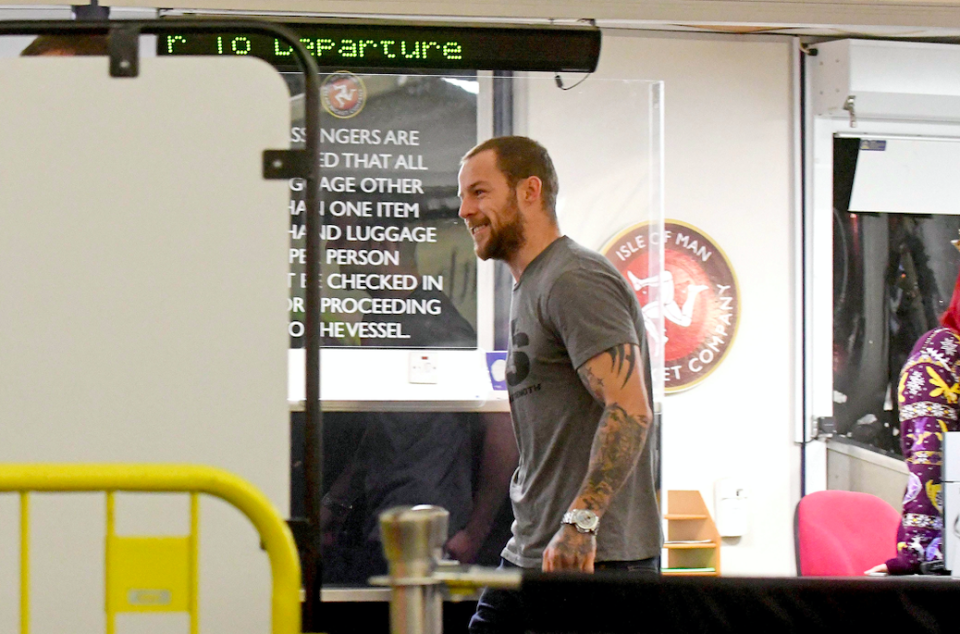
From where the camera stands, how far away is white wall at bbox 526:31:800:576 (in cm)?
425

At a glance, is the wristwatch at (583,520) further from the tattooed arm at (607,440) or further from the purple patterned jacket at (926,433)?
the purple patterned jacket at (926,433)

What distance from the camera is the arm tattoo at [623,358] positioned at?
207 cm

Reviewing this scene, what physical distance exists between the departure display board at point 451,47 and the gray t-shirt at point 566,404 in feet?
2.22

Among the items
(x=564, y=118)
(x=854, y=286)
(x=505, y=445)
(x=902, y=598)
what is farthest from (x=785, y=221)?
(x=902, y=598)

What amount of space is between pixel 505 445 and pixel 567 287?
4.60 ft

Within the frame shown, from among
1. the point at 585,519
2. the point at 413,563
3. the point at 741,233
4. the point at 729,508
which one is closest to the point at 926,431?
the point at 585,519

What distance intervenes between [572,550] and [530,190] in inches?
37.6

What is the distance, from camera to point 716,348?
4.25 metres

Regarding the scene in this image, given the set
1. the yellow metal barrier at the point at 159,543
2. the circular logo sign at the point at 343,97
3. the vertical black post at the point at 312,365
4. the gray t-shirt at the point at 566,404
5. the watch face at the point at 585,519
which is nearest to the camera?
the yellow metal barrier at the point at 159,543

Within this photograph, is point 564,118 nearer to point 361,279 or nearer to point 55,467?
point 361,279

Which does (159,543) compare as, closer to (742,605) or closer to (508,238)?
(742,605)

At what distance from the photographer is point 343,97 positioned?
345cm

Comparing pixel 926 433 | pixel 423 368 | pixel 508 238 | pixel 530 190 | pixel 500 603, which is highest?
pixel 530 190

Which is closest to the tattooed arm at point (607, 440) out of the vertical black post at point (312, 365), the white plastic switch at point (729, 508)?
the vertical black post at point (312, 365)
